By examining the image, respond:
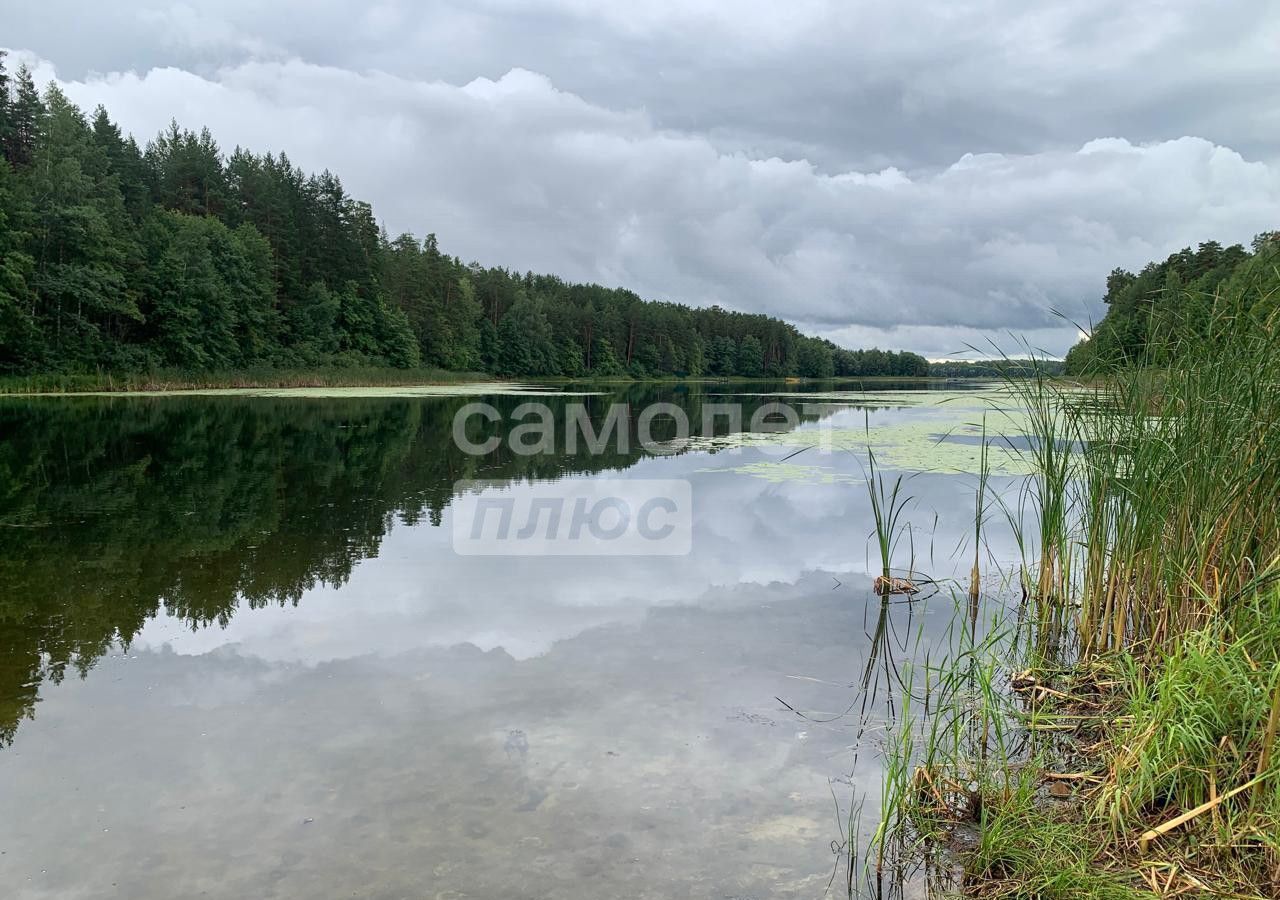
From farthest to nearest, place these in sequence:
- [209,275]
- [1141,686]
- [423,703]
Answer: [209,275] < [423,703] < [1141,686]

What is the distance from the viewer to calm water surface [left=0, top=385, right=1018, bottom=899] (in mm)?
2658

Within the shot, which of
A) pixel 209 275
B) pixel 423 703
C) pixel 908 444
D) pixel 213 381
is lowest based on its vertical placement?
pixel 423 703

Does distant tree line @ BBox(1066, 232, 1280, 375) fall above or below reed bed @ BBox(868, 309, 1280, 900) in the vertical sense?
above

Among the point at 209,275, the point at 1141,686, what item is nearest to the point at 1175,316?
the point at 1141,686

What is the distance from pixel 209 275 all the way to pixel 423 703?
40.2 m

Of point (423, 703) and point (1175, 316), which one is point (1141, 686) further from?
point (423, 703)

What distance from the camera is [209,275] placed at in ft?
124

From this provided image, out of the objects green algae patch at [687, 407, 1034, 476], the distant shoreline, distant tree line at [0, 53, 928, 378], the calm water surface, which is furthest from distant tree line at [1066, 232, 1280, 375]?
distant tree line at [0, 53, 928, 378]

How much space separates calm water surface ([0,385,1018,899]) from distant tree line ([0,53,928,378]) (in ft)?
94.3

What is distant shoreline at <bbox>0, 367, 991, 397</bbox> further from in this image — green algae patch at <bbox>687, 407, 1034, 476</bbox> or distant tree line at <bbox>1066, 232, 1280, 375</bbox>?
distant tree line at <bbox>1066, 232, 1280, 375</bbox>

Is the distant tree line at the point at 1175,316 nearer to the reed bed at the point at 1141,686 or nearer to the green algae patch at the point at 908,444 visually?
the reed bed at the point at 1141,686

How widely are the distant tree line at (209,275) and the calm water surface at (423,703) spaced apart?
28740 millimetres

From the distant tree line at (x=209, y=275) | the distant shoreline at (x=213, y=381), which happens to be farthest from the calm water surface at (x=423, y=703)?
the distant tree line at (x=209, y=275)

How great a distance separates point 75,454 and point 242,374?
27543 mm
